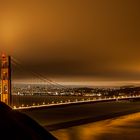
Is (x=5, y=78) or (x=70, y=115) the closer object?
(x=5, y=78)

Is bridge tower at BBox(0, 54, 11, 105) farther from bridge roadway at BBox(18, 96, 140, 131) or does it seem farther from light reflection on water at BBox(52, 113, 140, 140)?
light reflection on water at BBox(52, 113, 140, 140)

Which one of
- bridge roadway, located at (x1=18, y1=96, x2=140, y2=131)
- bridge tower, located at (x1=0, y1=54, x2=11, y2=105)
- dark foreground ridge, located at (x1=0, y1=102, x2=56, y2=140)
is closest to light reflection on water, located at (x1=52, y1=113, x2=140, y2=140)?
bridge roadway, located at (x1=18, y1=96, x2=140, y2=131)

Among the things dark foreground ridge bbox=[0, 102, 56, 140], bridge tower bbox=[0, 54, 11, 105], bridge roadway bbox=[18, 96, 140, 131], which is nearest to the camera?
dark foreground ridge bbox=[0, 102, 56, 140]

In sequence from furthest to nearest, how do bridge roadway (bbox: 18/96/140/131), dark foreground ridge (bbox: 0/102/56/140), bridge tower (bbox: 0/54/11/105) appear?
bridge roadway (bbox: 18/96/140/131) → bridge tower (bbox: 0/54/11/105) → dark foreground ridge (bbox: 0/102/56/140)

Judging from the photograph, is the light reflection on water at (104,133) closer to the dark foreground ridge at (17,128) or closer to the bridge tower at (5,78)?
the bridge tower at (5,78)

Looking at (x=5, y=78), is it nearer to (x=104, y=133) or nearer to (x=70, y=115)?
(x=104, y=133)

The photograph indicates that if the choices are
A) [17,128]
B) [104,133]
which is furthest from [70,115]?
[17,128]

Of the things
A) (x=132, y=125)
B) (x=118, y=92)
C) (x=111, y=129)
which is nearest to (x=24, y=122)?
(x=111, y=129)
